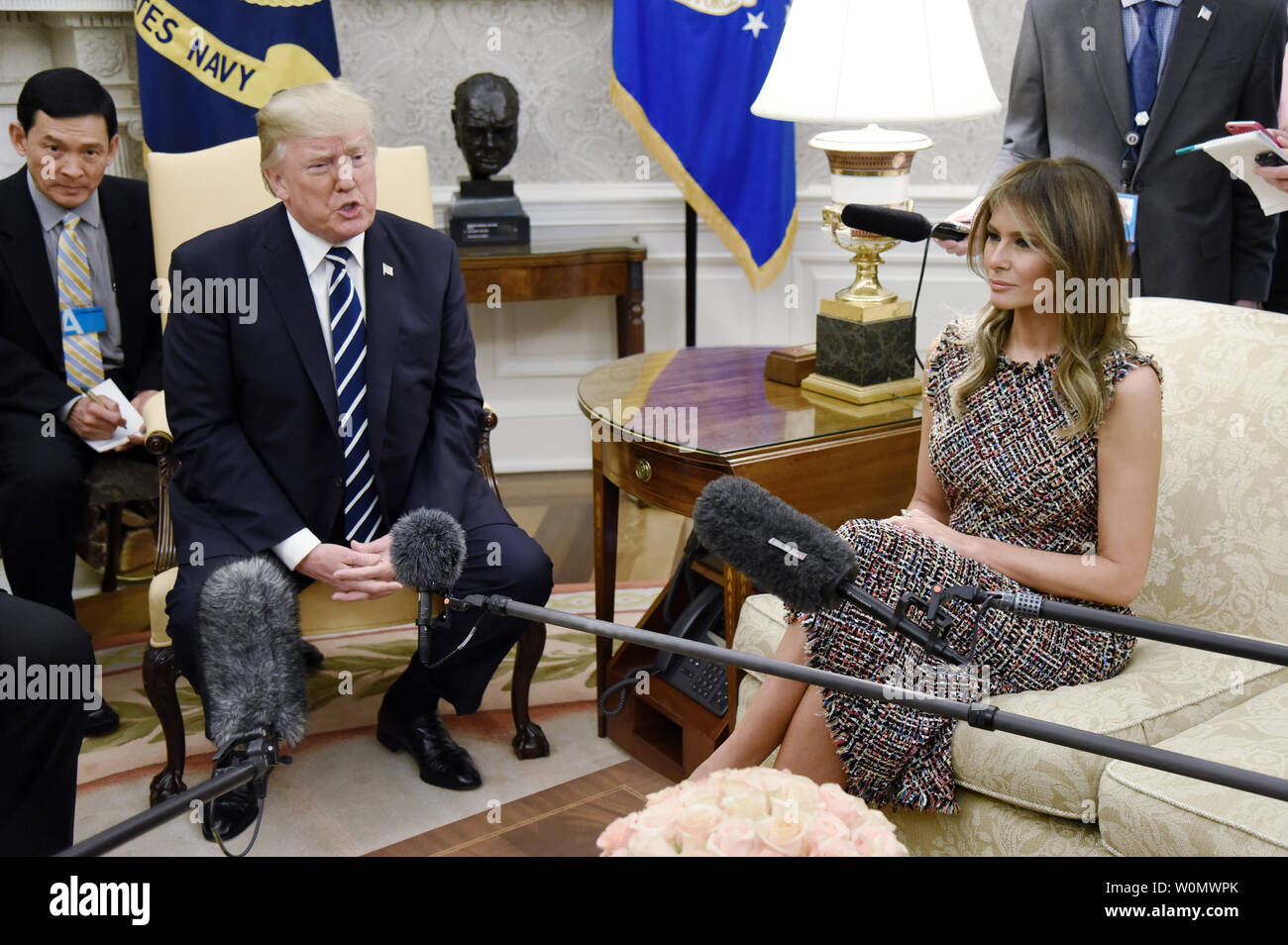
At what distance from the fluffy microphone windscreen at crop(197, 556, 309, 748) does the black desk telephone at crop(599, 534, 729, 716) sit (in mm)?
1247

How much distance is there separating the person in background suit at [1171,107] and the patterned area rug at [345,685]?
1578mm

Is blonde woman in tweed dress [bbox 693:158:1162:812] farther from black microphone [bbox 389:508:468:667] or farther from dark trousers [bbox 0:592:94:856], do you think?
dark trousers [bbox 0:592:94:856]

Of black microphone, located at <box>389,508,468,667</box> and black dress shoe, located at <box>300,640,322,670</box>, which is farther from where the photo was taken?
black dress shoe, located at <box>300,640,322,670</box>

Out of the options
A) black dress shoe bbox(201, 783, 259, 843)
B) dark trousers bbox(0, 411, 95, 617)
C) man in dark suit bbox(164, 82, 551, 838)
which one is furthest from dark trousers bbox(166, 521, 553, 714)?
dark trousers bbox(0, 411, 95, 617)

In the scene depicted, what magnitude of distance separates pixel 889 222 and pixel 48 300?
195cm

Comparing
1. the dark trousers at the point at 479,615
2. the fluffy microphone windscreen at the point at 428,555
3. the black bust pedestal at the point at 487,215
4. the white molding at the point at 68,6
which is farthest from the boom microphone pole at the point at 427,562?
the white molding at the point at 68,6

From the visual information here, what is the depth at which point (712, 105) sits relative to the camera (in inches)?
161

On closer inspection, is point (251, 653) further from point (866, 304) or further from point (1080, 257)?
point (866, 304)

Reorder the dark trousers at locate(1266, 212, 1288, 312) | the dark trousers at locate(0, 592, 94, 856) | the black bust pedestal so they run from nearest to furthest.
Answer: the dark trousers at locate(0, 592, 94, 856)
the dark trousers at locate(1266, 212, 1288, 312)
the black bust pedestal

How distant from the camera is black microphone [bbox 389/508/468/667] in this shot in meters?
1.33

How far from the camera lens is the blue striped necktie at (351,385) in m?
2.53

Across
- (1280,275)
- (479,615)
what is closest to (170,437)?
(479,615)

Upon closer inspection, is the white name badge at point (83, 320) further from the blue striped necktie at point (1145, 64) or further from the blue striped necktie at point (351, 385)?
the blue striped necktie at point (1145, 64)
